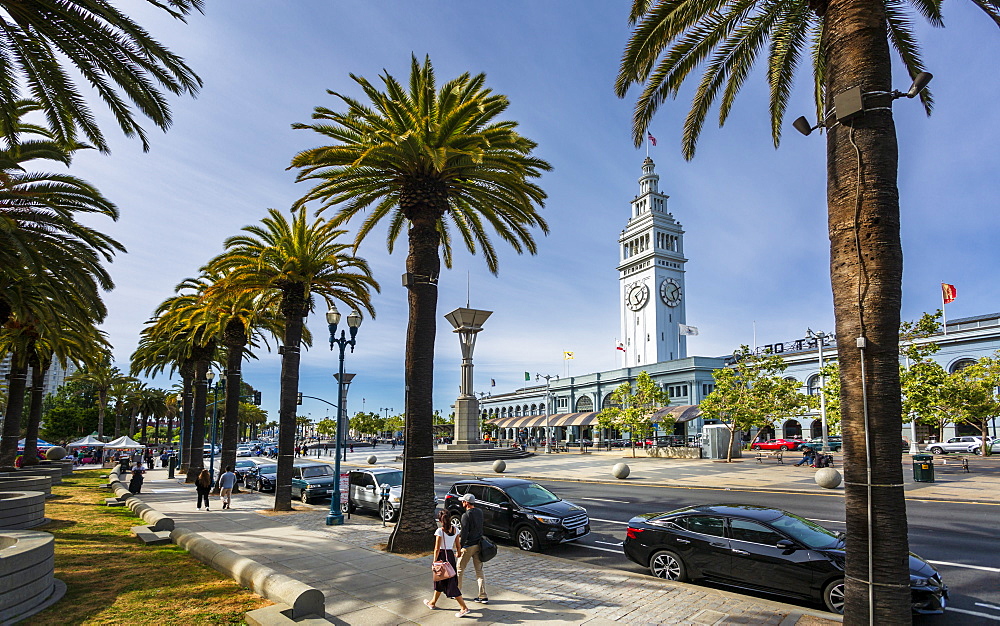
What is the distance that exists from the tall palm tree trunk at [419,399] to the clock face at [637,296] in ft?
332

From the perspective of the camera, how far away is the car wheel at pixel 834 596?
29.1 ft

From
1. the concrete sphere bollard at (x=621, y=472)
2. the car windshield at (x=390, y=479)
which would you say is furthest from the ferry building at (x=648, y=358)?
the car windshield at (x=390, y=479)

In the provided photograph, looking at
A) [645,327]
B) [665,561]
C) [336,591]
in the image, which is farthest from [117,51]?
[645,327]

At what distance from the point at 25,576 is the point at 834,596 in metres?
11.7

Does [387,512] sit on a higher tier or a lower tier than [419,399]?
lower

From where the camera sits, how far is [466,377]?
5347 centimetres

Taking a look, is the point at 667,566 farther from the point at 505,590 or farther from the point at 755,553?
the point at 505,590

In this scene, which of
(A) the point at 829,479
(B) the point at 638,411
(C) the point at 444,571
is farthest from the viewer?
(B) the point at 638,411

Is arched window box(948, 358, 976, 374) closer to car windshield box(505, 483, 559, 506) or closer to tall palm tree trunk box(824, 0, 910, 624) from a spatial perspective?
car windshield box(505, 483, 559, 506)

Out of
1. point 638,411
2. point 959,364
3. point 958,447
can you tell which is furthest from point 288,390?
point 959,364

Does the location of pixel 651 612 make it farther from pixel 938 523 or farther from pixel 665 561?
pixel 938 523

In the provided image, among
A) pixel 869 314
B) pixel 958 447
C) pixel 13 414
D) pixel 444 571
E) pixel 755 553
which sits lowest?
pixel 958 447

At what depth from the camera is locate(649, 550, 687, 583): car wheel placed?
1073 centimetres

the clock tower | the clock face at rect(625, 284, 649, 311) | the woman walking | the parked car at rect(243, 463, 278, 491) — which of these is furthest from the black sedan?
the clock face at rect(625, 284, 649, 311)
